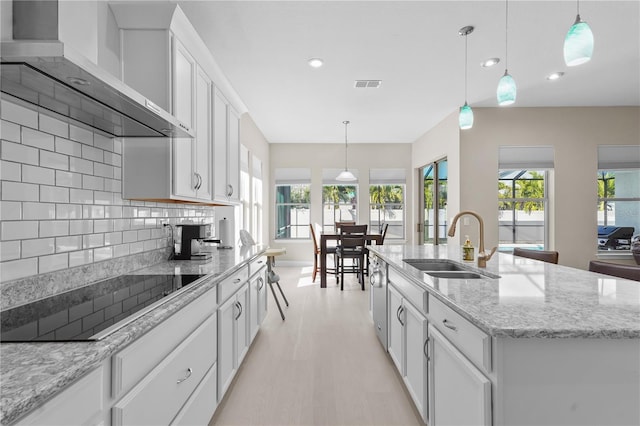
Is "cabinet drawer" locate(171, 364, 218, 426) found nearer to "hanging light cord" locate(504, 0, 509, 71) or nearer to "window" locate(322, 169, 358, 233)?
"hanging light cord" locate(504, 0, 509, 71)

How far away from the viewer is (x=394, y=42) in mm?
3035

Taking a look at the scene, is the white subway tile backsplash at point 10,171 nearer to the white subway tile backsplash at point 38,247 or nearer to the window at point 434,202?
the white subway tile backsplash at point 38,247

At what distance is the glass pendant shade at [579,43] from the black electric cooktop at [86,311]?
2230mm

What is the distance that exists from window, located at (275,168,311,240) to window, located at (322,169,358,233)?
0.40 m

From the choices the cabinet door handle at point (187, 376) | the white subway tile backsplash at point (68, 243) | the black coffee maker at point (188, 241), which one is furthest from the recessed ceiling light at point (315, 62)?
the cabinet door handle at point (187, 376)

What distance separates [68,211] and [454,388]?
1.87m

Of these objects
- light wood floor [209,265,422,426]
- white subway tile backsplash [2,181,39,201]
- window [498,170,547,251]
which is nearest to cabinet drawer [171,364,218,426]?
light wood floor [209,265,422,426]

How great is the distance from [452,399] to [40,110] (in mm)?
2086

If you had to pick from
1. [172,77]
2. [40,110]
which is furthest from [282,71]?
[40,110]

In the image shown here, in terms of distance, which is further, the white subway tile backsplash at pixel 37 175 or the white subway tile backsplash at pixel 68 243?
the white subway tile backsplash at pixel 68 243

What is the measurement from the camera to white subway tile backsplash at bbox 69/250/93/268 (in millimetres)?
1496

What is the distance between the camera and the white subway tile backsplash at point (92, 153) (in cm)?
161

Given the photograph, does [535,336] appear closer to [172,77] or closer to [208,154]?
[172,77]

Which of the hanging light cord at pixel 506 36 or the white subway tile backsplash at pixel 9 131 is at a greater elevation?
the hanging light cord at pixel 506 36
